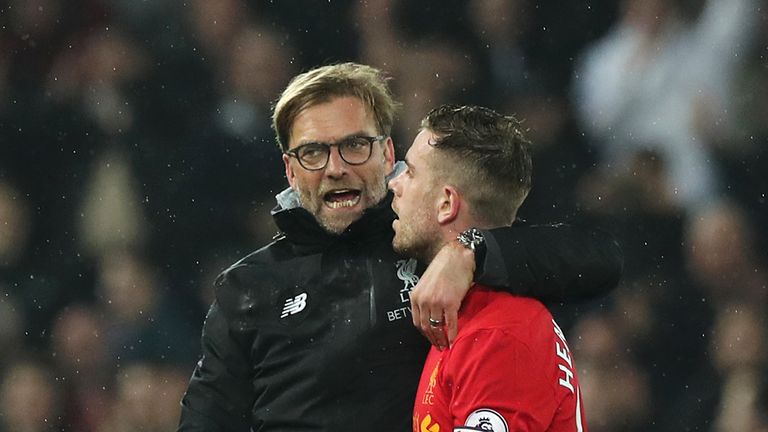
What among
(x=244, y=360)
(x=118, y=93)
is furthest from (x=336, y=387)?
(x=118, y=93)

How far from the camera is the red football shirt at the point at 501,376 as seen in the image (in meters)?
1.99

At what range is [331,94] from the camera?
277 cm

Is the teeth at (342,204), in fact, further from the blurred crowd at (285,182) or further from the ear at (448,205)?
the blurred crowd at (285,182)

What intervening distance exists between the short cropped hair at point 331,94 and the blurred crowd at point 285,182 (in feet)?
5.02

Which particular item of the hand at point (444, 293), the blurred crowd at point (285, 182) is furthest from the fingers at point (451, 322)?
the blurred crowd at point (285, 182)

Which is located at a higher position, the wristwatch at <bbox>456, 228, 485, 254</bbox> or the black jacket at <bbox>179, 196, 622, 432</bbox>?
the wristwatch at <bbox>456, 228, 485, 254</bbox>

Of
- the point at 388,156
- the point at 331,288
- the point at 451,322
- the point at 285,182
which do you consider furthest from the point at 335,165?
the point at 285,182

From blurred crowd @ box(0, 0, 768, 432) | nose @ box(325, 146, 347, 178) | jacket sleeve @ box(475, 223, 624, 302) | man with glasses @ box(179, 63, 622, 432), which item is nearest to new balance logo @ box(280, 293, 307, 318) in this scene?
man with glasses @ box(179, 63, 622, 432)

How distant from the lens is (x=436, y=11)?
4.52m

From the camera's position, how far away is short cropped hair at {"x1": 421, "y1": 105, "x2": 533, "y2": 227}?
2266 mm

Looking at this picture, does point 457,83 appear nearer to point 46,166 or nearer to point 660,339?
point 660,339

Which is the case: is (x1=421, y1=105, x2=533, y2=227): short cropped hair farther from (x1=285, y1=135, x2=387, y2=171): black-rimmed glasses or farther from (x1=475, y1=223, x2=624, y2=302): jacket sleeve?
(x1=285, y1=135, x2=387, y2=171): black-rimmed glasses

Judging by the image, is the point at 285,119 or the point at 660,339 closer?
the point at 285,119

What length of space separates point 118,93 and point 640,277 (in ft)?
6.75
